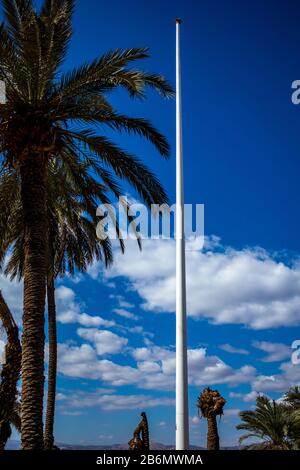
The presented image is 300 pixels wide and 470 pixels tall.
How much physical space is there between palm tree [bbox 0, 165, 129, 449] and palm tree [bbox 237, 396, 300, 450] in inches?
519

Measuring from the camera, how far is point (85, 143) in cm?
1456

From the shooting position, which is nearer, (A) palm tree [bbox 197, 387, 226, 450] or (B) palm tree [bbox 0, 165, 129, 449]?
(B) palm tree [bbox 0, 165, 129, 449]

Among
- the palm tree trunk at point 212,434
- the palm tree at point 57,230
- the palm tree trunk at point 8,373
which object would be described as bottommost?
the palm tree trunk at point 212,434

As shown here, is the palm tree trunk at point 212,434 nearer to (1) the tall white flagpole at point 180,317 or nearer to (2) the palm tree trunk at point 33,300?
(2) the palm tree trunk at point 33,300

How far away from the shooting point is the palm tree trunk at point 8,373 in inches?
619

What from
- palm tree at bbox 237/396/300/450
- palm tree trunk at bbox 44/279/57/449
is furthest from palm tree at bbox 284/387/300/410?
palm tree trunk at bbox 44/279/57/449

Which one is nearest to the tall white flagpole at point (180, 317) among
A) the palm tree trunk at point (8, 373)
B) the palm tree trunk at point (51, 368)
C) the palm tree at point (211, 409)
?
the palm tree trunk at point (8, 373)

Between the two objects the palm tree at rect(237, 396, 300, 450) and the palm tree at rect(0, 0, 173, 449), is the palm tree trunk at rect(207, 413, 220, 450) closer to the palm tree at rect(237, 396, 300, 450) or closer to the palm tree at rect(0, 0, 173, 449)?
the palm tree at rect(237, 396, 300, 450)

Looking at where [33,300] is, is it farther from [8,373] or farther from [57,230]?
[57,230]

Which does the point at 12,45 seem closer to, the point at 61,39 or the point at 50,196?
the point at 61,39

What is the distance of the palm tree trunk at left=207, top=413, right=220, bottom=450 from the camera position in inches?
975

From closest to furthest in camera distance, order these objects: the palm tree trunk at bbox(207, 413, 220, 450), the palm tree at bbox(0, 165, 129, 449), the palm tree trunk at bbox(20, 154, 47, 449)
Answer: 1. the palm tree trunk at bbox(20, 154, 47, 449)
2. the palm tree at bbox(0, 165, 129, 449)
3. the palm tree trunk at bbox(207, 413, 220, 450)

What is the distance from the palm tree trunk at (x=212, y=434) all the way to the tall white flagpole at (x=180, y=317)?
15532 mm
